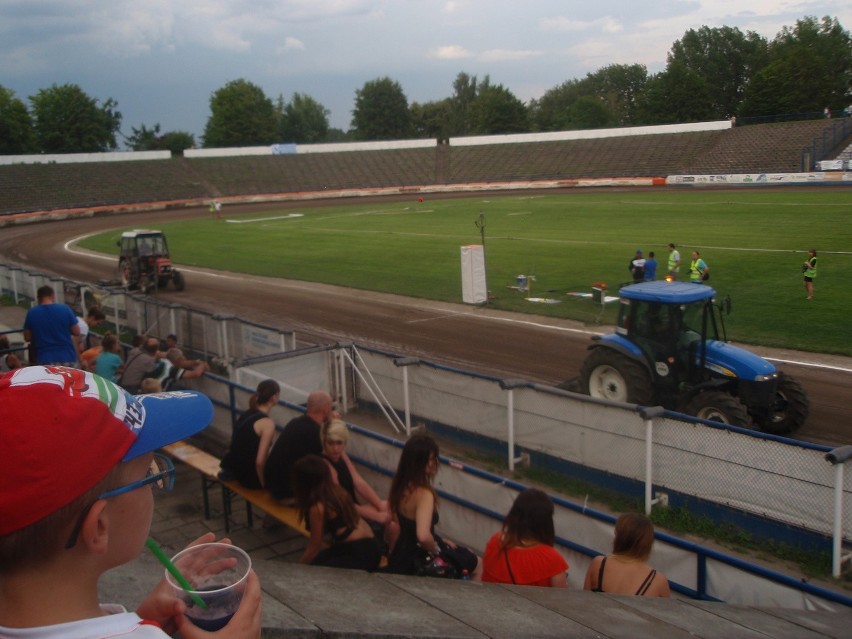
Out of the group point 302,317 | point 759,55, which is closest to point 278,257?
point 302,317

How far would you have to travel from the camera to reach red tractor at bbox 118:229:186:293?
2791cm

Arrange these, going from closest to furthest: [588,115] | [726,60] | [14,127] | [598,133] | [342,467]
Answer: [342,467]
[598,133]
[14,127]
[726,60]
[588,115]

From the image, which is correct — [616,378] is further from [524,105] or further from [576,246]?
[524,105]

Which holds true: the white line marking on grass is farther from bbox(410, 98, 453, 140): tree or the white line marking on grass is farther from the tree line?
bbox(410, 98, 453, 140): tree

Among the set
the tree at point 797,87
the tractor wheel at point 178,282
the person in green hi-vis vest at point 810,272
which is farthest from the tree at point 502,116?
the person in green hi-vis vest at point 810,272

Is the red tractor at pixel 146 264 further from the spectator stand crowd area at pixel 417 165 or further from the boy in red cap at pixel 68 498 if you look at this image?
the spectator stand crowd area at pixel 417 165

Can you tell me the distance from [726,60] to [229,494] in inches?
5126

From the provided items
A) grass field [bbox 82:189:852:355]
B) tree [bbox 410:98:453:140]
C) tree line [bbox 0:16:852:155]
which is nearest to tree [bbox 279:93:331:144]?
tree line [bbox 0:16:852:155]

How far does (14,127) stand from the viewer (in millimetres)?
93625

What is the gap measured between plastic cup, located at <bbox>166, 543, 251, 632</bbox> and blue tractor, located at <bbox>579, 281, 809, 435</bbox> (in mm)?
9521

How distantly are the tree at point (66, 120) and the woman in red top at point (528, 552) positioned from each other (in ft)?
357

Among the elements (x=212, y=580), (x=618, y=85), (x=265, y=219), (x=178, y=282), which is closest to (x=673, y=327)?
(x=212, y=580)

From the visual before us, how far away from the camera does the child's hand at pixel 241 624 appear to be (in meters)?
1.96

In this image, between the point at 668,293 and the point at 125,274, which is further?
the point at 125,274
